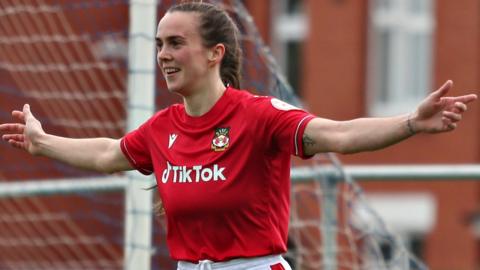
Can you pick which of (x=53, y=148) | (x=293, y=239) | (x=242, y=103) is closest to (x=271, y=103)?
(x=242, y=103)

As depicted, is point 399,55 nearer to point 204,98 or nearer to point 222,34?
point 222,34

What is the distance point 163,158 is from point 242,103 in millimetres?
377

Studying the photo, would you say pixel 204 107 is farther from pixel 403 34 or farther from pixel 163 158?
pixel 403 34

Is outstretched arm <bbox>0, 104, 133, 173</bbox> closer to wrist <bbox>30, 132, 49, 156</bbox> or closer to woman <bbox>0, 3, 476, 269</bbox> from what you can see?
wrist <bbox>30, 132, 49, 156</bbox>

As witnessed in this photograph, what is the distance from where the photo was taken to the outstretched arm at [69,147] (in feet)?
19.8

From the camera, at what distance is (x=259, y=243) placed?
213 inches

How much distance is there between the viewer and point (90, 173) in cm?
1135

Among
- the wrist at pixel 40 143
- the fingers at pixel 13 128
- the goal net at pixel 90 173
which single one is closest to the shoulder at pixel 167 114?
the wrist at pixel 40 143

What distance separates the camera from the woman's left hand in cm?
489

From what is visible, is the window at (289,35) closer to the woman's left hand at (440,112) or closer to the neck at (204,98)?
the neck at (204,98)

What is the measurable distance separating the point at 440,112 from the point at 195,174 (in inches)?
38.5

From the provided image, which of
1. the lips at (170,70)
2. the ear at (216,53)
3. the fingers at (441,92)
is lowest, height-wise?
the fingers at (441,92)

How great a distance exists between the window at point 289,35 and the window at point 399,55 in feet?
3.25

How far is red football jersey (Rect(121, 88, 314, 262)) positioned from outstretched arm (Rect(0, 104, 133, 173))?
0.54 metres
